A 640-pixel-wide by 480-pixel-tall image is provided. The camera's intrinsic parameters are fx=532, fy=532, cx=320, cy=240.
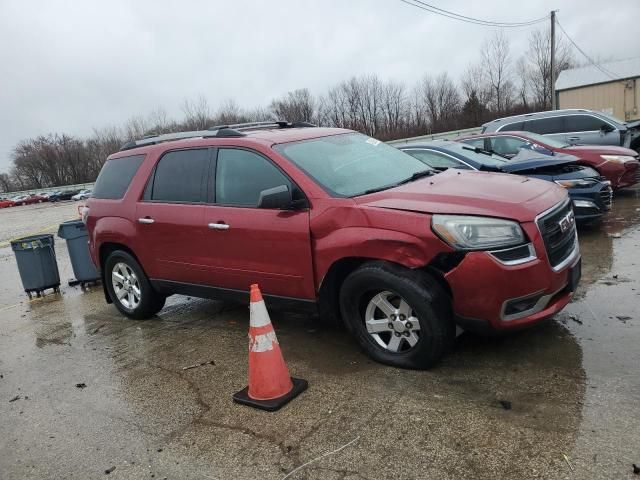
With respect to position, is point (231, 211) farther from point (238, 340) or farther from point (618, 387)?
point (618, 387)

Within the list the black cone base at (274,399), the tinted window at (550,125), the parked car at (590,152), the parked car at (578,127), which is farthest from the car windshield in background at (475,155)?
the tinted window at (550,125)

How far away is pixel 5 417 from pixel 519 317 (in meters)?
3.79

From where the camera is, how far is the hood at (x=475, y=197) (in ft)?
11.7

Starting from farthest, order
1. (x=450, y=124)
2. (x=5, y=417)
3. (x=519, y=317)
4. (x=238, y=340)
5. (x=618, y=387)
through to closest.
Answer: (x=450, y=124) < (x=238, y=340) < (x=5, y=417) < (x=519, y=317) < (x=618, y=387)

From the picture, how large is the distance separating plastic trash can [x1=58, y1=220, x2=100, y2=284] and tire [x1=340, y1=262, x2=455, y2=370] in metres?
5.63

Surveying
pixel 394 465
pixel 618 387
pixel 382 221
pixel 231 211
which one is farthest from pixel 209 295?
pixel 618 387

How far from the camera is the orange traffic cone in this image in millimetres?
3646

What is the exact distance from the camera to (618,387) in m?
3.32

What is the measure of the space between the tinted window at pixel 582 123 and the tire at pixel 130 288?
11.3 metres

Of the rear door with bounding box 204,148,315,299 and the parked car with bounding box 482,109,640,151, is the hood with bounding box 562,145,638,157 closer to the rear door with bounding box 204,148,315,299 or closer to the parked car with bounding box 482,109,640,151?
the parked car with bounding box 482,109,640,151

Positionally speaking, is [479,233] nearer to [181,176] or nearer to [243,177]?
[243,177]

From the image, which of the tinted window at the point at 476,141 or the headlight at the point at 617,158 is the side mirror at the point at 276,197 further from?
the headlight at the point at 617,158

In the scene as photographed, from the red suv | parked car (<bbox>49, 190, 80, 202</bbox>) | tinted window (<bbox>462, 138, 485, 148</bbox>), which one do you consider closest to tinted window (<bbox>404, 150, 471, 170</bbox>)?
tinted window (<bbox>462, 138, 485, 148</bbox>)

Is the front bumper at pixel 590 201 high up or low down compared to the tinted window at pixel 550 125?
down
